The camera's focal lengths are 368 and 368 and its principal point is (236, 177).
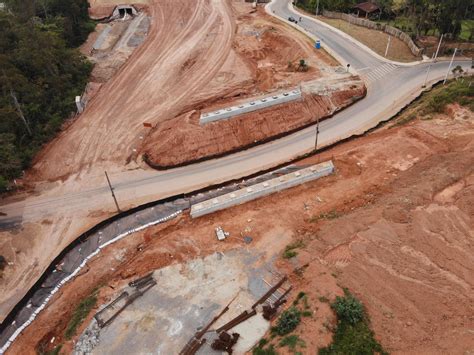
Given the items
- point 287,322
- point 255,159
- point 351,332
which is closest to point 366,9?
point 255,159

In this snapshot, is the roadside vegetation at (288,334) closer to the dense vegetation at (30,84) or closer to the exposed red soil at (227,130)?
the exposed red soil at (227,130)

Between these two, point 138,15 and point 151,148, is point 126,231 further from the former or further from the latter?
point 138,15

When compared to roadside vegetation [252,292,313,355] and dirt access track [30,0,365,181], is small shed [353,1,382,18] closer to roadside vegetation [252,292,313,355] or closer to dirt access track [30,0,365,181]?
dirt access track [30,0,365,181]

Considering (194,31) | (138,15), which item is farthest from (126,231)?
(138,15)

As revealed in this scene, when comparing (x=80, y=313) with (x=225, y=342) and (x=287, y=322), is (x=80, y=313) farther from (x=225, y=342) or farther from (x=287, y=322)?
(x=287, y=322)

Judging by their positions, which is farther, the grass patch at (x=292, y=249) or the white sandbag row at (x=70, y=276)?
the grass patch at (x=292, y=249)

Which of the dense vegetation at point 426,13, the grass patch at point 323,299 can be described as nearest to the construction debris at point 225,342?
the grass patch at point 323,299
